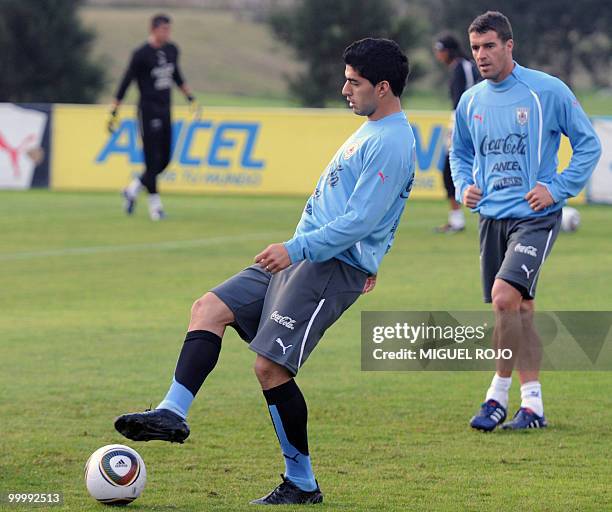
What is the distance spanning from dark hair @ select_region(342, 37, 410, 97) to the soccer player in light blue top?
175 centimetres

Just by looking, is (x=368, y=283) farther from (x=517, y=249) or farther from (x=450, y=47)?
(x=450, y=47)

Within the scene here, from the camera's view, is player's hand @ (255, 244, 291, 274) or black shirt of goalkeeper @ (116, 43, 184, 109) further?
black shirt of goalkeeper @ (116, 43, 184, 109)

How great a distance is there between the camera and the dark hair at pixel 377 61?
5.93m

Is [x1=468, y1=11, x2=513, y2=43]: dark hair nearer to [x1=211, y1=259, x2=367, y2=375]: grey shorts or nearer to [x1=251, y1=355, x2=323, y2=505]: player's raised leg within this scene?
[x1=211, y1=259, x2=367, y2=375]: grey shorts

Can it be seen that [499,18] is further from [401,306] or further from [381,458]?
[401,306]

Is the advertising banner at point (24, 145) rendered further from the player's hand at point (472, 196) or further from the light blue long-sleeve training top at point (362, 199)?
the light blue long-sleeve training top at point (362, 199)

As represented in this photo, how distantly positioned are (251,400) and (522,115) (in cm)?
238

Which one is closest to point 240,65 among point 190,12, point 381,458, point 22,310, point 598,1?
point 190,12

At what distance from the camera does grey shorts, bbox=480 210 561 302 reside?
7.58 meters

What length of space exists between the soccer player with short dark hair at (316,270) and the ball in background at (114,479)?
1.11ft

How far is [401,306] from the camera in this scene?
11859 mm

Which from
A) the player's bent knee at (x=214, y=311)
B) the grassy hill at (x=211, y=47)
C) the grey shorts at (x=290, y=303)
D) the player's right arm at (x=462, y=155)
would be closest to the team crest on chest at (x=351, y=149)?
the grey shorts at (x=290, y=303)

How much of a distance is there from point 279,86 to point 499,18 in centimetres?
7089

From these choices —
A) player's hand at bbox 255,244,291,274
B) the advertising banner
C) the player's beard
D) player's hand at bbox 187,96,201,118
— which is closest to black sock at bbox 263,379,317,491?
player's hand at bbox 255,244,291,274
